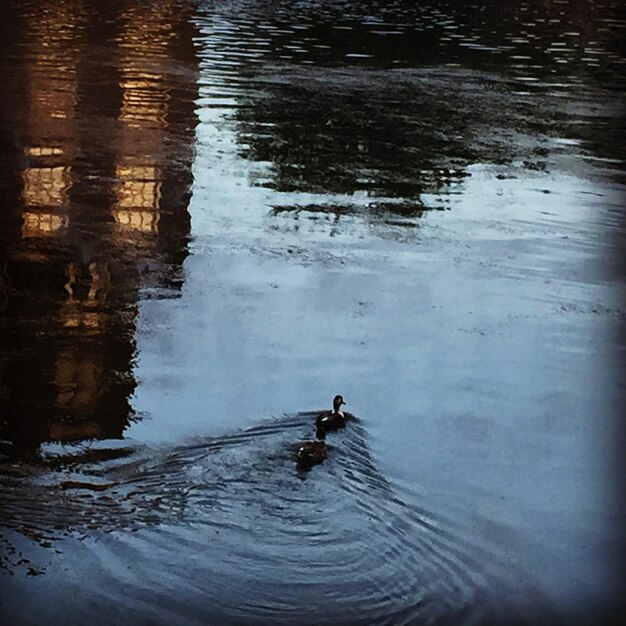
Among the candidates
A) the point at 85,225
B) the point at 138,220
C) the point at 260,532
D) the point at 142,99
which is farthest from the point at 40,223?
the point at 142,99

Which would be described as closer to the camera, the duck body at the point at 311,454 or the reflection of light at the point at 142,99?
the duck body at the point at 311,454

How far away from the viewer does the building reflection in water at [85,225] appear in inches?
288

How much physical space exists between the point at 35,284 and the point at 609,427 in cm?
437

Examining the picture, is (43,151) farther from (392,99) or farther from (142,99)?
(392,99)

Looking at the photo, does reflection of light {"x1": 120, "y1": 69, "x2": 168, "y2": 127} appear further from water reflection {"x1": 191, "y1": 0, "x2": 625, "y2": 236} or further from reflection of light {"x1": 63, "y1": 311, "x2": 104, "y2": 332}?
reflection of light {"x1": 63, "y1": 311, "x2": 104, "y2": 332}

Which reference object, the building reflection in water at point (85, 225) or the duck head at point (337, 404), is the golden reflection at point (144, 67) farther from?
the duck head at point (337, 404)

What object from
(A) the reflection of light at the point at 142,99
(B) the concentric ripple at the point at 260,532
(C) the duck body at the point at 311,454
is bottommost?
(B) the concentric ripple at the point at 260,532

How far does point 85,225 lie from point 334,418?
4.47 metres

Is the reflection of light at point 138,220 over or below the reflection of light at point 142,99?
below

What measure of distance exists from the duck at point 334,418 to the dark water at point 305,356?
0.11 meters

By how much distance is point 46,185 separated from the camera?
38.5ft

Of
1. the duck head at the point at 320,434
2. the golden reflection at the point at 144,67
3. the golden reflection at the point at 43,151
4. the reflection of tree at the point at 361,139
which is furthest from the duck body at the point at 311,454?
the golden reflection at the point at 144,67

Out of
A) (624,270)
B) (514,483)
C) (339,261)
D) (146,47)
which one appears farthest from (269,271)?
(146,47)

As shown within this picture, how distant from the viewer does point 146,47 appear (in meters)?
21.9
